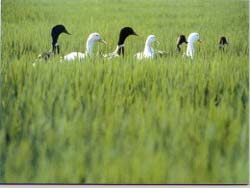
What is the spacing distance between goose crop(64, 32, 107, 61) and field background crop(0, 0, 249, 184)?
0.02 metres

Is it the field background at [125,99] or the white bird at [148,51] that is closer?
the field background at [125,99]

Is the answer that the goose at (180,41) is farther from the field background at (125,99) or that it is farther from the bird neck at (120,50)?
the bird neck at (120,50)

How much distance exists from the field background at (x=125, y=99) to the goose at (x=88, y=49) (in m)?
0.02

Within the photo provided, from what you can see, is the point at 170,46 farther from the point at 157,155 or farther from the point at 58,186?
the point at 58,186

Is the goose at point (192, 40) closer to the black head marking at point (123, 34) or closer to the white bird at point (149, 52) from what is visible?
the white bird at point (149, 52)

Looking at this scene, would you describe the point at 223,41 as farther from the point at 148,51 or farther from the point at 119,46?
the point at 119,46

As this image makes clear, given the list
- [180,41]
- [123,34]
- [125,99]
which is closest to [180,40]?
[180,41]

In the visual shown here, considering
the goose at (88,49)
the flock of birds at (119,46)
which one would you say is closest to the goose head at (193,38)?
the flock of birds at (119,46)

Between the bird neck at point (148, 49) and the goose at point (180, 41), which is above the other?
the goose at point (180, 41)

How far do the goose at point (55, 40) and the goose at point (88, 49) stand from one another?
0.17 ft

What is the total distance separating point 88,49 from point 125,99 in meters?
0.30

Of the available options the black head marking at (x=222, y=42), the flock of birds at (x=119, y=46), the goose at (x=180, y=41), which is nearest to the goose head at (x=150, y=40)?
the flock of birds at (x=119, y=46)

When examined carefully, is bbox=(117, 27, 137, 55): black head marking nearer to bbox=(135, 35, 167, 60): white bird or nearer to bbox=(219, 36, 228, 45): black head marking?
bbox=(135, 35, 167, 60): white bird

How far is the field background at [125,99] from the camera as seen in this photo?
8.84 feet
